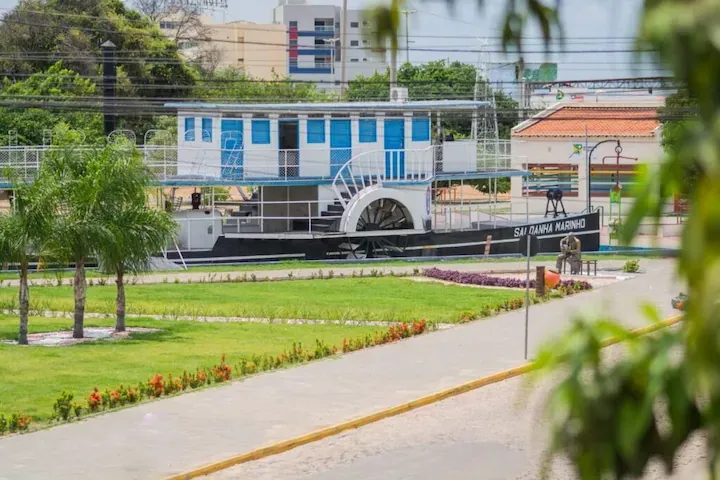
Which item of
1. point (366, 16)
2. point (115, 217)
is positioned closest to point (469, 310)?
point (115, 217)

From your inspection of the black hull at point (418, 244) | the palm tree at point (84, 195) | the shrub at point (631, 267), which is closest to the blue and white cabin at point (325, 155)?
the black hull at point (418, 244)

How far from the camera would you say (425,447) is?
1562 cm

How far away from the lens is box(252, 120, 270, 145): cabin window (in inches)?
1763

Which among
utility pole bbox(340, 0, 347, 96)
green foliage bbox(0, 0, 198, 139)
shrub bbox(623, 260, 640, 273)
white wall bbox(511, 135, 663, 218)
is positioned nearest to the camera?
utility pole bbox(340, 0, 347, 96)

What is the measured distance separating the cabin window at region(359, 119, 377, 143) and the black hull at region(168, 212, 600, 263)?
11.5 feet

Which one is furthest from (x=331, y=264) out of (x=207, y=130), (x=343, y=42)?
(x=343, y=42)

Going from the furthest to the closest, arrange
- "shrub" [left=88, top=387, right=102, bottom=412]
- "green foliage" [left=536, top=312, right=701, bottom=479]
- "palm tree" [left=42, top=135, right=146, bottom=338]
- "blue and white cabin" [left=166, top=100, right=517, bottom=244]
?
"blue and white cabin" [left=166, top=100, right=517, bottom=244], "palm tree" [left=42, top=135, right=146, bottom=338], "shrub" [left=88, top=387, right=102, bottom=412], "green foliage" [left=536, top=312, right=701, bottom=479]

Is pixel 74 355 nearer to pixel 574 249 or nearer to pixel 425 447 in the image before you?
pixel 425 447

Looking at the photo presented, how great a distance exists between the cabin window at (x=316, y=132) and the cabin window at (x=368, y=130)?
54.5 inches

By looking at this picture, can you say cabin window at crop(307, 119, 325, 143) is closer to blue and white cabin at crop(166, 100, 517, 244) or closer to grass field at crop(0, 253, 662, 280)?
blue and white cabin at crop(166, 100, 517, 244)

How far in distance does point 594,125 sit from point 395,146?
27.2m

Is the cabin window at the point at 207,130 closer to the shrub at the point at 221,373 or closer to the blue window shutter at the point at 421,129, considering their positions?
the blue window shutter at the point at 421,129

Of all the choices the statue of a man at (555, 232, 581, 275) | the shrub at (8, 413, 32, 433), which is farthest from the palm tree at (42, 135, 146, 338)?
the statue of a man at (555, 232, 581, 275)

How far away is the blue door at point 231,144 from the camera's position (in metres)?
44.4
